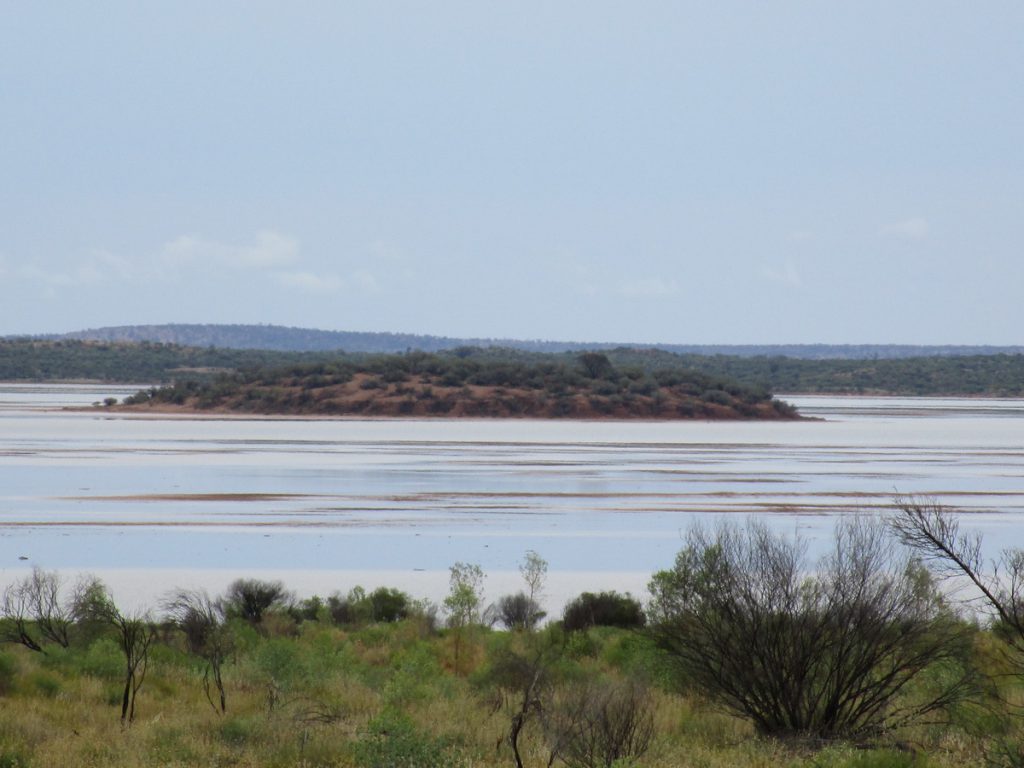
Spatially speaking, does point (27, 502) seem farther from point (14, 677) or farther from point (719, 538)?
point (719, 538)

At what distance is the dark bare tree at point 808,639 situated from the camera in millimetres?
10477

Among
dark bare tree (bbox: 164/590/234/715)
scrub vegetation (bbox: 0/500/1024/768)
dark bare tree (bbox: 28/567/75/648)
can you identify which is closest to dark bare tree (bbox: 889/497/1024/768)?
scrub vegetation (bbox: 0/500/1024/768)

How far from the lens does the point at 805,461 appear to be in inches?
1647

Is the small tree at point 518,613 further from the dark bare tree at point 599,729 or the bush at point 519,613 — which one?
the dark bare tree at point 599,729

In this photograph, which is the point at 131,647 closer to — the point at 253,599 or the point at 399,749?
the point at 399,749

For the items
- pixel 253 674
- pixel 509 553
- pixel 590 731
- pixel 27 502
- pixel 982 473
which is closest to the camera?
pixel 590 731

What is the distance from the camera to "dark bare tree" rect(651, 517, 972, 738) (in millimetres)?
10477

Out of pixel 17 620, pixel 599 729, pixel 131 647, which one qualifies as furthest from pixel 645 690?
pixel 17 620

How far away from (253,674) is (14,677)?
2005 millimetres

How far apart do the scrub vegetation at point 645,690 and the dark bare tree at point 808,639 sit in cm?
2

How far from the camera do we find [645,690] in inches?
430

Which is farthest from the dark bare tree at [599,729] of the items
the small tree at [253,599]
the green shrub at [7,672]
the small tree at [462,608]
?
the small tree at [253,599]

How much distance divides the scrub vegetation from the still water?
181 inches

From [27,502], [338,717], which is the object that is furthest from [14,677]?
[27,502]
